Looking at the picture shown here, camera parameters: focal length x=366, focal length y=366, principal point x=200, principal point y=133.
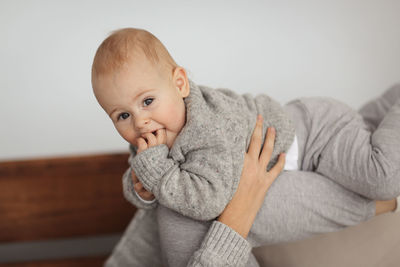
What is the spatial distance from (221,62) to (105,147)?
531 mm

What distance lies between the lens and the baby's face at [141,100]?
0.74m

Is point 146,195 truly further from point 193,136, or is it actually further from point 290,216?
point 290,216

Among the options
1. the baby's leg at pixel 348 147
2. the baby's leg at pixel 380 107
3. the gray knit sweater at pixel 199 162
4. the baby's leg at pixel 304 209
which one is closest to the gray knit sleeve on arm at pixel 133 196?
the gray knit sweater at pixel 199 162

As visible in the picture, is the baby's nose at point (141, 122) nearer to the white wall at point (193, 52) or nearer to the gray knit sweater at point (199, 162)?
the gray knit sweater at point (199, 162)

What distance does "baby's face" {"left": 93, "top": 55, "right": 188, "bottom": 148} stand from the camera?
74 centimetres

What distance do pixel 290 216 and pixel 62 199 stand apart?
891mm

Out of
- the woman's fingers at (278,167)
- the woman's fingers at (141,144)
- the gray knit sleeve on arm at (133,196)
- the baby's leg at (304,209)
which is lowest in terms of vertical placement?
the gray knit sleeve on arm at (133,196)

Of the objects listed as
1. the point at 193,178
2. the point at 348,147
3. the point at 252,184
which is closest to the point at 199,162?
the point at 193,178

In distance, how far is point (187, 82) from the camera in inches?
32.7

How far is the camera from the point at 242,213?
0.80 metres

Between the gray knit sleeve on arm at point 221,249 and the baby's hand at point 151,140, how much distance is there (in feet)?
0.71

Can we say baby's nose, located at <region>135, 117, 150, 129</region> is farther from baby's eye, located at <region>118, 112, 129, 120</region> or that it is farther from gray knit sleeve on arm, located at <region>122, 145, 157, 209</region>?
gray knit sleeve on arm, located at <region>122, 145, 157, 209</region>

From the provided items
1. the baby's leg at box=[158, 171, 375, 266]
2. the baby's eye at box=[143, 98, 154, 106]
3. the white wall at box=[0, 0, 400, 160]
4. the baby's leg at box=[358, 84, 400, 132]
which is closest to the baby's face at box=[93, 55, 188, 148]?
the baby's eye at box=[143, 98, 154, 106]

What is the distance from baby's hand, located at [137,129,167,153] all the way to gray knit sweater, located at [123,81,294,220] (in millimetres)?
14
